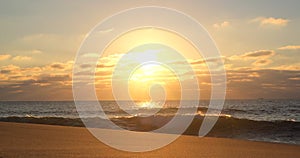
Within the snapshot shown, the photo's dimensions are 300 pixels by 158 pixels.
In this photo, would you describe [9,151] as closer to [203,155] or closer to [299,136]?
[203,155]

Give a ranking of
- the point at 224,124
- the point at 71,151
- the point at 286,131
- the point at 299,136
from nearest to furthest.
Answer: the point at 71,151, the point at 299,136, the point at 286,131, the point at 224,124

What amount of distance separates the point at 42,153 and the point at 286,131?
19.1 m

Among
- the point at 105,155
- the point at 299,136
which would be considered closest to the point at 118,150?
the point at 105,155

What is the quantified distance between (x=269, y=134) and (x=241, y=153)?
45.0 ft

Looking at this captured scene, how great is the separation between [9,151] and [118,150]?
2.47 m

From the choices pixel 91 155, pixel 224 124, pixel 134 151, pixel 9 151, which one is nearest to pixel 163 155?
pixel 134 151

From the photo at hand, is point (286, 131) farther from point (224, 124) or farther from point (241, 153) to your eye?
point (241, 153)

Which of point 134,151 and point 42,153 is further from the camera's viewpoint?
point 134,151

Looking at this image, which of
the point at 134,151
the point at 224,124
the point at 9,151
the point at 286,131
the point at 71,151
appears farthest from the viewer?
the point at 224,124

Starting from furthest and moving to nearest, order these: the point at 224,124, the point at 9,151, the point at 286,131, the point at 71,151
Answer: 1. the point at 224,124
2. the point at 286,131
3. the point at 71,151
4. the point at 9,151

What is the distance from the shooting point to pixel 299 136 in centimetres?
2131

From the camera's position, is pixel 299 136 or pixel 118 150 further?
pixel 299 136

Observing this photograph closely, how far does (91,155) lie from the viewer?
25.8 feet

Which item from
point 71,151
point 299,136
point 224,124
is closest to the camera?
point 71,151
